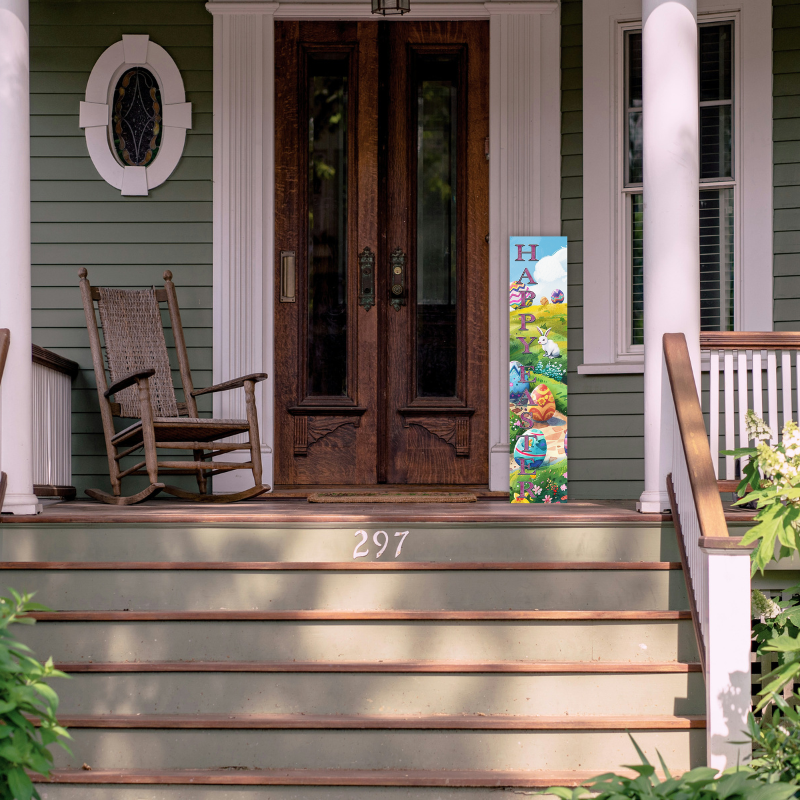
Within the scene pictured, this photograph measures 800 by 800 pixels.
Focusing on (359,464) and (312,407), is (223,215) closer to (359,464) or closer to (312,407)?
(312,407)

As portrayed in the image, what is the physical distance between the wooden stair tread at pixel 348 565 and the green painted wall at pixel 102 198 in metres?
1.57

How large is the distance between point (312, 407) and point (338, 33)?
2010 mm

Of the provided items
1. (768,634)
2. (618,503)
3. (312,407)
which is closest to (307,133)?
(312,407)

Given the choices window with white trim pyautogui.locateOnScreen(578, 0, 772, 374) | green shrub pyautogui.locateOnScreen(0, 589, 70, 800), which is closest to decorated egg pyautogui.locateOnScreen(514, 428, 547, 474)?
window with white trim pyautogui.locateOnScreen(578, 0, 772, 374)

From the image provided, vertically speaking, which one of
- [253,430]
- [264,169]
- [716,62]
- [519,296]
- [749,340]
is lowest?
[253,430]

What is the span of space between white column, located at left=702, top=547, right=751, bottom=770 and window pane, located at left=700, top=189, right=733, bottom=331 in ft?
7.22

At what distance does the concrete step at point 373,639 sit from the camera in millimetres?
3053

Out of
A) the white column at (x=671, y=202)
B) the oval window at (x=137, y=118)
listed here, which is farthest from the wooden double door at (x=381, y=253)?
the white column at (x=671, y=202)

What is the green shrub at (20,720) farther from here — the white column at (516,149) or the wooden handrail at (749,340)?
the white column at (516,149)

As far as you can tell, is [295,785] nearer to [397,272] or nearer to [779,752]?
[779,752]

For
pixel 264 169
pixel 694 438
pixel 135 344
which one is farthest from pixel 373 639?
pixel 264 169

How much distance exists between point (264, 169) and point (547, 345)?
1755 mm

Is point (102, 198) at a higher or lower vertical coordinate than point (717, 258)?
higher

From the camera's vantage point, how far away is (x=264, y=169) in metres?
4.75
